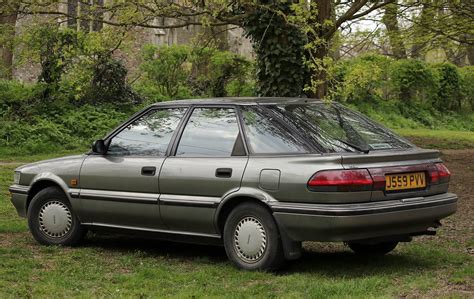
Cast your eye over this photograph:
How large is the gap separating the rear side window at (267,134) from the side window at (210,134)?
14 centimetres

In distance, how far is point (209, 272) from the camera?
23.6 feet

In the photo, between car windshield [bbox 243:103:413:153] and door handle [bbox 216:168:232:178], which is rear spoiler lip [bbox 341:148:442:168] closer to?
car windshield [bbox 243:103:413:153]

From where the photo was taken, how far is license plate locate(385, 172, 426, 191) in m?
6.85

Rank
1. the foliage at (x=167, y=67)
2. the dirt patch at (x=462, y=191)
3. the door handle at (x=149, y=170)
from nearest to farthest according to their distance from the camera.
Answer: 1. the door handle at (x=149, y=170)
2. the dirt patch at (x=462, y=191)
3. the foliage at (x=167, y=67)

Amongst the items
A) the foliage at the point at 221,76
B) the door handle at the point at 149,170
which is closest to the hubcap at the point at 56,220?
the door handle at the point at 149,170

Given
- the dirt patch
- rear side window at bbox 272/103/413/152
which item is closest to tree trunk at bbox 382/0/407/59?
the dirt patch

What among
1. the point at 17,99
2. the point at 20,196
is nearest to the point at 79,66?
the point at 17,99

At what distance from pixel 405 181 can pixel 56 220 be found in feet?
12.4

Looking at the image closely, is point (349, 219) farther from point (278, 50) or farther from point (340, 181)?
point (278, 50)

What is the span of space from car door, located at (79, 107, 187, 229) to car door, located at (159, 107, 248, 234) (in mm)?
159

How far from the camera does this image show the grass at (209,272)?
6.32m

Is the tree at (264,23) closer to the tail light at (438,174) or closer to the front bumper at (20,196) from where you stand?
the front bumper at (20,196)

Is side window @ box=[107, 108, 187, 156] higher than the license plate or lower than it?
higher

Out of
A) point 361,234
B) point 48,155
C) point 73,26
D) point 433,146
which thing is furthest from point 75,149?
point 361,234
